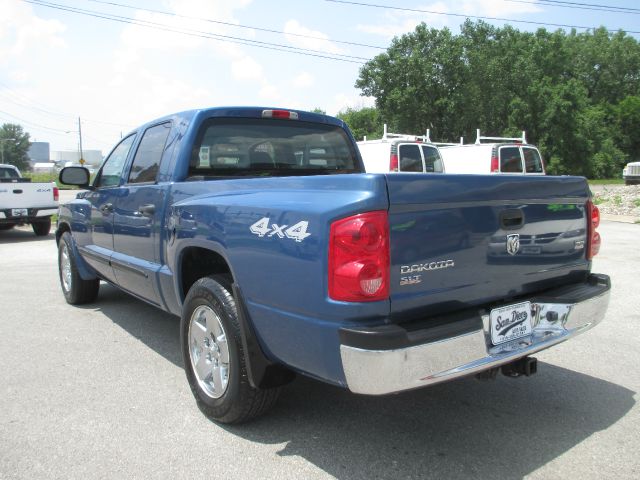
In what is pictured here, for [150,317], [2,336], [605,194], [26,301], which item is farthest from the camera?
[605,194]

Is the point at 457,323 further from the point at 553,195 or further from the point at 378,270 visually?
the point at 553,195

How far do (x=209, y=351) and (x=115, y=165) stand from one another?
8.36 feet

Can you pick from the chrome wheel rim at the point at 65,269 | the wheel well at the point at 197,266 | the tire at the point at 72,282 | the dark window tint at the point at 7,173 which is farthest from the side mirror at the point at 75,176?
the dark window tint at the point at 7,173

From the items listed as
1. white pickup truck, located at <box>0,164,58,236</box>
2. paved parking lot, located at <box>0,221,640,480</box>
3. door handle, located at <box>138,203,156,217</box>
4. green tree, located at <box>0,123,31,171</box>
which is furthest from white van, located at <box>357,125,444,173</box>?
green tree, located at <box>0,123,31,171</box>

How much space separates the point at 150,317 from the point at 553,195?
13.6 feet

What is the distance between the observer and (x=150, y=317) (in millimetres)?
5660

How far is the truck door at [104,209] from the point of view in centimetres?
476

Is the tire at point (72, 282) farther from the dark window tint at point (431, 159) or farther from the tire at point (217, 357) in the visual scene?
the dark window tint at point (431, 159)

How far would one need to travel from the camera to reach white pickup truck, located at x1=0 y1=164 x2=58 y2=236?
40.2 ft

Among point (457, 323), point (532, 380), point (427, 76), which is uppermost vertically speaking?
point (427, 76)

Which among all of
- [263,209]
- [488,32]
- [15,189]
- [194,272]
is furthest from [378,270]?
[488,32]

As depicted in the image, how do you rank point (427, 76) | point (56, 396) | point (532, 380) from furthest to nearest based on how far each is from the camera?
point (427, 76) < point (532, 380) < point (56, 396)

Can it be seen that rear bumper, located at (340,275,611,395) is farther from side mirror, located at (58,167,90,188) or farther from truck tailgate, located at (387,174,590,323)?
side mirror, located at (58,167,90,188)

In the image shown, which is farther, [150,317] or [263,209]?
[150,317]
